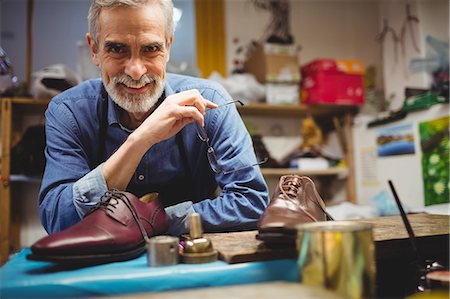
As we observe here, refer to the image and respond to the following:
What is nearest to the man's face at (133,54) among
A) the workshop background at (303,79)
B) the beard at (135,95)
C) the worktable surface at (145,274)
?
the beard at (135,95)

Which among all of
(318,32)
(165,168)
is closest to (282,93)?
(318,32)

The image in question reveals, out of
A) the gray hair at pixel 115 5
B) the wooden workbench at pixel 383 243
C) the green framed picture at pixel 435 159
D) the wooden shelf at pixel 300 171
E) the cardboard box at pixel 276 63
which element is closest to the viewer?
the wooden workbench at pixel 383 243

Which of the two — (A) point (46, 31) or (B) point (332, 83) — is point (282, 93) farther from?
(A) point (46, 31)

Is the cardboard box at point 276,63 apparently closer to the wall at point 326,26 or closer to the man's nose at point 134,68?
the wall at point 326,26

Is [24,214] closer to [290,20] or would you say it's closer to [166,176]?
[166,176]

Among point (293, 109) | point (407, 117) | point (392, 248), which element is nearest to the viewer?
point (392, 248)

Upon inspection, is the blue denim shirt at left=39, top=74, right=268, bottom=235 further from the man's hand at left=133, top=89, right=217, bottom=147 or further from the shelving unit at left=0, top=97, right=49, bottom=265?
the shelving unit at left=0, top=97, right=49, bottom=265

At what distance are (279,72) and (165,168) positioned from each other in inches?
71.4

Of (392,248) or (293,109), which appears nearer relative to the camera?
(392,248)

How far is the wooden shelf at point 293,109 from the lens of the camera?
2822 millimetres

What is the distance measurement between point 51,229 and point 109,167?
0.25m

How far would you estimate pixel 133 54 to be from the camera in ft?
3.67

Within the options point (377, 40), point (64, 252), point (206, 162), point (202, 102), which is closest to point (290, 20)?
point (377, 40)

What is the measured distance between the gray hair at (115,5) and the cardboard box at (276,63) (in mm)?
1611
